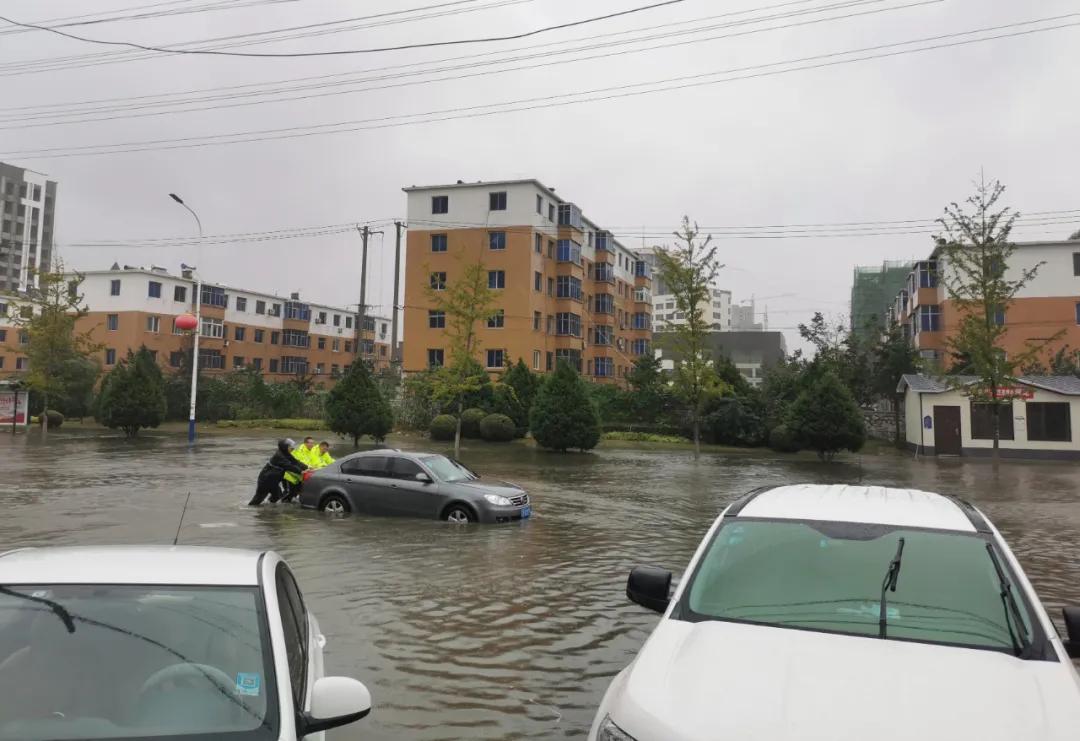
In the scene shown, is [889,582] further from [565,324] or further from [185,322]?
[565,324]

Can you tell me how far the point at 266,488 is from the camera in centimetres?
1672

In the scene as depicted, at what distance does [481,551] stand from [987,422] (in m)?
33.4

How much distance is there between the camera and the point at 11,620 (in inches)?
120

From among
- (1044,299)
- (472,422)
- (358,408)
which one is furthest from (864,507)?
(1044,299)

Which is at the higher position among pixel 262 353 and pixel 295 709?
pixel 262 353

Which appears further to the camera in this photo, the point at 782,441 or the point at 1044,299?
the point at 1044,299

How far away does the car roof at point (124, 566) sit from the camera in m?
3.29

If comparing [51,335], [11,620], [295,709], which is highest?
[51,335]

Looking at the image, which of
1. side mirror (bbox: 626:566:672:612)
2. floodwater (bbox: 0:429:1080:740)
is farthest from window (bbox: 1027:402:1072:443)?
side mirror (bbox: 626:566:672:612)

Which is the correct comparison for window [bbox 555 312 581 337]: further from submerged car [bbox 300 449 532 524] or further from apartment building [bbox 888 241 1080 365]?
submerged car [bbox 300 449 532 524]

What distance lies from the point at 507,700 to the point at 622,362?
241 feet

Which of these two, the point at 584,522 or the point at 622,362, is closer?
the point at 584,522

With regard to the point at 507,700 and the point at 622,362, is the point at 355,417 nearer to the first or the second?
the point at 507,700

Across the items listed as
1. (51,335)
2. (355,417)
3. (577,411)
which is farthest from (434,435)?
(51,335)
